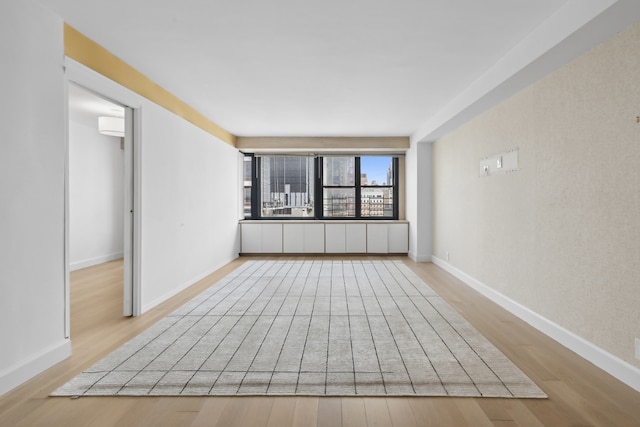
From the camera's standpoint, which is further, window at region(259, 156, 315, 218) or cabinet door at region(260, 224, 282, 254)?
window at region(259, 156, 315, 218)

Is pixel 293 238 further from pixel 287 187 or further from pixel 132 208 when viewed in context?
pixel 132 208

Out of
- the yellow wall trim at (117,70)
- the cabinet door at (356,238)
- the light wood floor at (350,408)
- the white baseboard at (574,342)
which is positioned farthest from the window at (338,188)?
the light wood floor at (350,408)

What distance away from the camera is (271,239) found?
25.6 feet

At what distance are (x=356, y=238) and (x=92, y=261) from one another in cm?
521

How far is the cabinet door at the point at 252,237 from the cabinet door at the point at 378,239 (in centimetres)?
238

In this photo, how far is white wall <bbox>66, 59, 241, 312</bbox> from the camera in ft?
12.2

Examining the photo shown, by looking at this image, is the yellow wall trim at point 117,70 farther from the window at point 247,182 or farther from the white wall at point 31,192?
the window at point 247,182

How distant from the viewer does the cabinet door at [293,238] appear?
7820 mm

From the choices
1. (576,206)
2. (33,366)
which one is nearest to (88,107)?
(33,366)

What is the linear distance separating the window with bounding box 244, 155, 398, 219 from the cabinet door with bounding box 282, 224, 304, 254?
550mm

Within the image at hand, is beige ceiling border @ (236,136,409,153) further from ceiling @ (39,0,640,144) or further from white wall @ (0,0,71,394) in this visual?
white wall @ (0,0,71,394)

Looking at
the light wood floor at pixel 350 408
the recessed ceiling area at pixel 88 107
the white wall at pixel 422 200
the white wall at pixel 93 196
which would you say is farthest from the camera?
the white wall at pixel 422 200

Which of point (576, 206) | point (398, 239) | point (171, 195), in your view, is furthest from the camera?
point (398, 239)

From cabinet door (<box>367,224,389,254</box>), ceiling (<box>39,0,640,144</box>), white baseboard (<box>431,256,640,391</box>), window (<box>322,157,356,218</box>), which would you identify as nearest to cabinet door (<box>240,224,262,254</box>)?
window (<box>322,157,356,218</box>)
